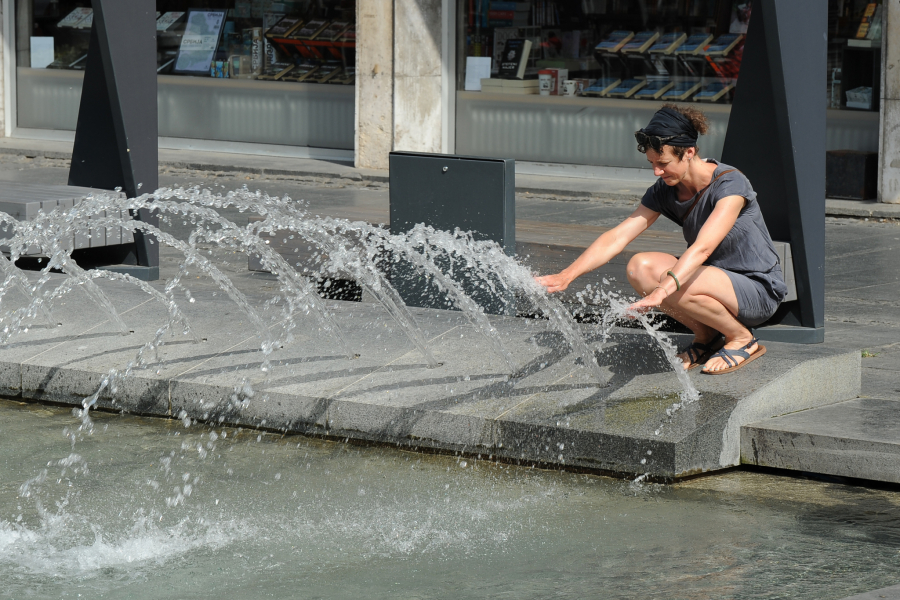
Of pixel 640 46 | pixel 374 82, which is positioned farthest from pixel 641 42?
pixel 374 82

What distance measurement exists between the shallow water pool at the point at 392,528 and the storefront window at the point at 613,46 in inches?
348

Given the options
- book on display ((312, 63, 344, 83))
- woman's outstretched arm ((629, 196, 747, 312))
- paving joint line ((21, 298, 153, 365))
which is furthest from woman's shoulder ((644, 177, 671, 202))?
book on display ((312, 63, 344, 83))

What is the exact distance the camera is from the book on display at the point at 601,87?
13539 mm

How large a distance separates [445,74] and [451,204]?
7.69 meters

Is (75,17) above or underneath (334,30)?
above

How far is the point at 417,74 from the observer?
1392 centimetres

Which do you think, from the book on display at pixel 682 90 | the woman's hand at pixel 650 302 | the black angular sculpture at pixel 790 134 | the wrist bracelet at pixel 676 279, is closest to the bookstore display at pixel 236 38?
the book on display at pixel 682 90

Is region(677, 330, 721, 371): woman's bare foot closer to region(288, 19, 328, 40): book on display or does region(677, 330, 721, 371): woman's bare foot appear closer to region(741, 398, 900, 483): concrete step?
region(741, 398, 900, 483): concrete step

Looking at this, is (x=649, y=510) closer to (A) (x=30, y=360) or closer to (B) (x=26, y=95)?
(A) (x=30, y=360)

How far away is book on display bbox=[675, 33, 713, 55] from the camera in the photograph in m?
13.0

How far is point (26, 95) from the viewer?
56.2 feet

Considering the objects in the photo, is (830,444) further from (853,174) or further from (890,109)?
(853,174)

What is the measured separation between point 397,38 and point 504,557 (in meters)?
10.5

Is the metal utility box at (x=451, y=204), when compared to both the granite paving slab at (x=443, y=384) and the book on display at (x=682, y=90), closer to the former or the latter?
the granite paving slab at (x=443, y=384)
